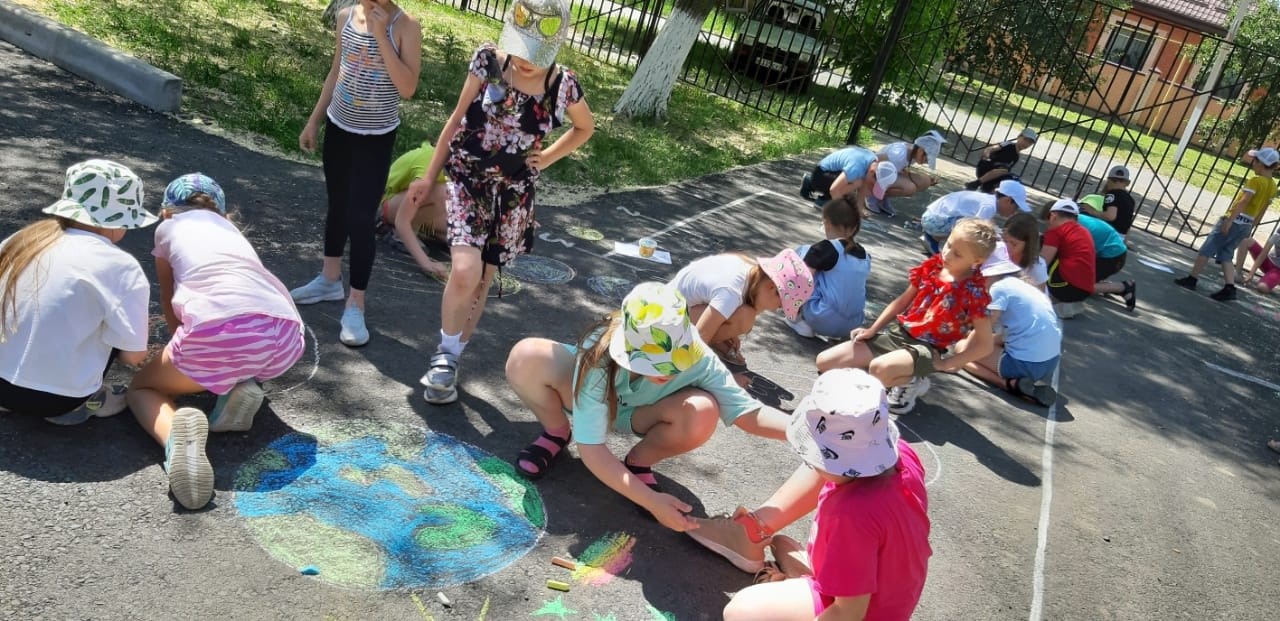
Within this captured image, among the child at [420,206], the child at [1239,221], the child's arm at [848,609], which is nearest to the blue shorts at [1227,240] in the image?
the child at [1239,221]

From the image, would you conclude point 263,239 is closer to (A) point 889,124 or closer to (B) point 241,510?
(B) point 241,510

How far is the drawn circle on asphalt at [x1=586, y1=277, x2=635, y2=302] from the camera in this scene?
526 cm

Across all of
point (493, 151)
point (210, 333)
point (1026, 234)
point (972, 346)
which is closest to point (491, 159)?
point (493, 151)

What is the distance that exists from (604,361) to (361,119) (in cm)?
160

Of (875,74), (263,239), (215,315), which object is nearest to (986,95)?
(875,74)

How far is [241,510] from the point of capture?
2.84 meters

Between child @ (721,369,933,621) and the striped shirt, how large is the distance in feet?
7.45

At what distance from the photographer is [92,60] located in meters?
6.42

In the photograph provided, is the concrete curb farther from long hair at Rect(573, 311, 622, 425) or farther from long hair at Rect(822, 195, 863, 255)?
long hair at Rect(573, 311, 622, 425)

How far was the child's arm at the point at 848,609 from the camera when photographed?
8.28 feet

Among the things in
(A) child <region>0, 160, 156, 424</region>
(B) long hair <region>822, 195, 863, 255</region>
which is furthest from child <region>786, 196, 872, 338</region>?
(A) child <region>0, 160, 156, 424</region>

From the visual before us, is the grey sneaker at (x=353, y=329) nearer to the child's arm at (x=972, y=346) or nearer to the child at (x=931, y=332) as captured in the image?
the child at (x=931, y=332)

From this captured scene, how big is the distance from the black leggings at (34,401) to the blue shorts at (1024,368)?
4485 millimetres

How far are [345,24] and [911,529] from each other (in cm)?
293
